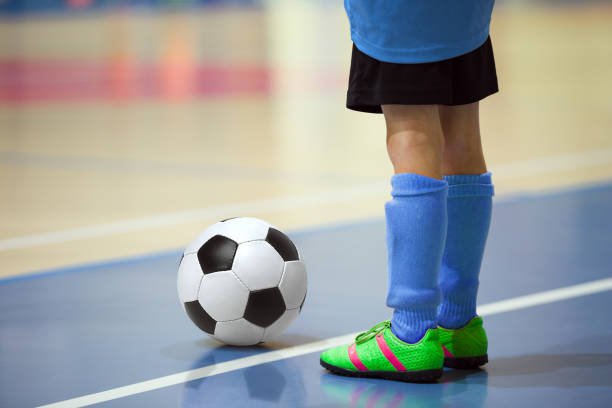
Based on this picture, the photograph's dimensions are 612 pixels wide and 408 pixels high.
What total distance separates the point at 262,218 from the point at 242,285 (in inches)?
84.3

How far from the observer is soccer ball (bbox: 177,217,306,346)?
316 centimetres

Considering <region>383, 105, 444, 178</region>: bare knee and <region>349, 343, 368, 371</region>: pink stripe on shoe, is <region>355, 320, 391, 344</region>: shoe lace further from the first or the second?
<region>383, 105, 444, 178</region>: bare knee

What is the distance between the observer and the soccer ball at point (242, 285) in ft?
10.4

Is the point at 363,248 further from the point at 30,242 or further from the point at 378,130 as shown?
the point at 378,130

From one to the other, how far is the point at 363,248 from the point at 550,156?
9.63ft

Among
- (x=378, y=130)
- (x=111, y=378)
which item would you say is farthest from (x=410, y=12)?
(x=378, y=130)

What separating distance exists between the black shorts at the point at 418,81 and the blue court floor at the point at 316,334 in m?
0.78

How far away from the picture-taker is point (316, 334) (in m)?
3.34

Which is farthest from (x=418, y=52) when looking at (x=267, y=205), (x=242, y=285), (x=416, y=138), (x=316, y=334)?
(x=267, y=205)

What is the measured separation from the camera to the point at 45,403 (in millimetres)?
2721

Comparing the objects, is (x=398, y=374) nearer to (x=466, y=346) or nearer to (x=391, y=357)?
(x=391, y=357)

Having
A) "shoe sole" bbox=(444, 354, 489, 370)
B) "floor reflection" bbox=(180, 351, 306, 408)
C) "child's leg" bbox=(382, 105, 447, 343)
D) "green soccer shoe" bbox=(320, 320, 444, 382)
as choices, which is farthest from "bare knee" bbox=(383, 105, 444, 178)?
"floor reflection" bbox=(180, 351, 306, 408)

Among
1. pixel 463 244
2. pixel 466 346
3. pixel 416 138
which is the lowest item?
pixel 466 346

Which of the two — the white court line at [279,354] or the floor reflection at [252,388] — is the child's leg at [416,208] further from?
the white court line at [279,354]
